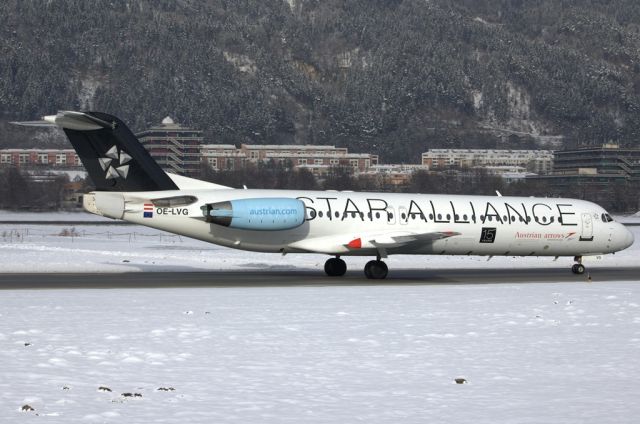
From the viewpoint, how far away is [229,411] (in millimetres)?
13023

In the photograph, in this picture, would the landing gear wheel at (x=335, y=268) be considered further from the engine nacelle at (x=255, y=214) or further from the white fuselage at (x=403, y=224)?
the engine nacelle at (x=255, y=214)

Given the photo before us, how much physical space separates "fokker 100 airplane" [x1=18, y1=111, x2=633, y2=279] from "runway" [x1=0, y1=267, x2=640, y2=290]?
0.88 m

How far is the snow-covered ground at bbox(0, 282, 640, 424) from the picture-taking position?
13.2 meters

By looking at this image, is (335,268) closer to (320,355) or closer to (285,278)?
(285,278)

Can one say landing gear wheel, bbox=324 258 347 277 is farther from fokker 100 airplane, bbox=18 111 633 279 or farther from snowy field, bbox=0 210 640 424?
snowy field, bbox=0 210 640 424

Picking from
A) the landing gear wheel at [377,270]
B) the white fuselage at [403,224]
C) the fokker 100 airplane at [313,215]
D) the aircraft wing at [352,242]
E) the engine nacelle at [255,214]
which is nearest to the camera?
the fokker 100 airplane at [313,215]

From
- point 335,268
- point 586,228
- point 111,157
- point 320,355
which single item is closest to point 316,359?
point 320,355

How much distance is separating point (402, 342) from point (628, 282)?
15979mm

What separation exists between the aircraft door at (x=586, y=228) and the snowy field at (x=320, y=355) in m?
9.59

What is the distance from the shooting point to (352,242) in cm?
3338

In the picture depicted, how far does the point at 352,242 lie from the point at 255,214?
3.41 metres

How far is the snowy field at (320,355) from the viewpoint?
13234mm

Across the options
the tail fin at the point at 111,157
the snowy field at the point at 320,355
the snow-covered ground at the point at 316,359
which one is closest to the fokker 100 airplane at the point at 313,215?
the tail fin at the point at 111,157

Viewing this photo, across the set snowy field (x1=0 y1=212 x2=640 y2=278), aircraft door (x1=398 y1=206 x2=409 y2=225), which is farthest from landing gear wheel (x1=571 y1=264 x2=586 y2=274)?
aircraft door (x1=398 y1=206 x2=409 y2=225)
